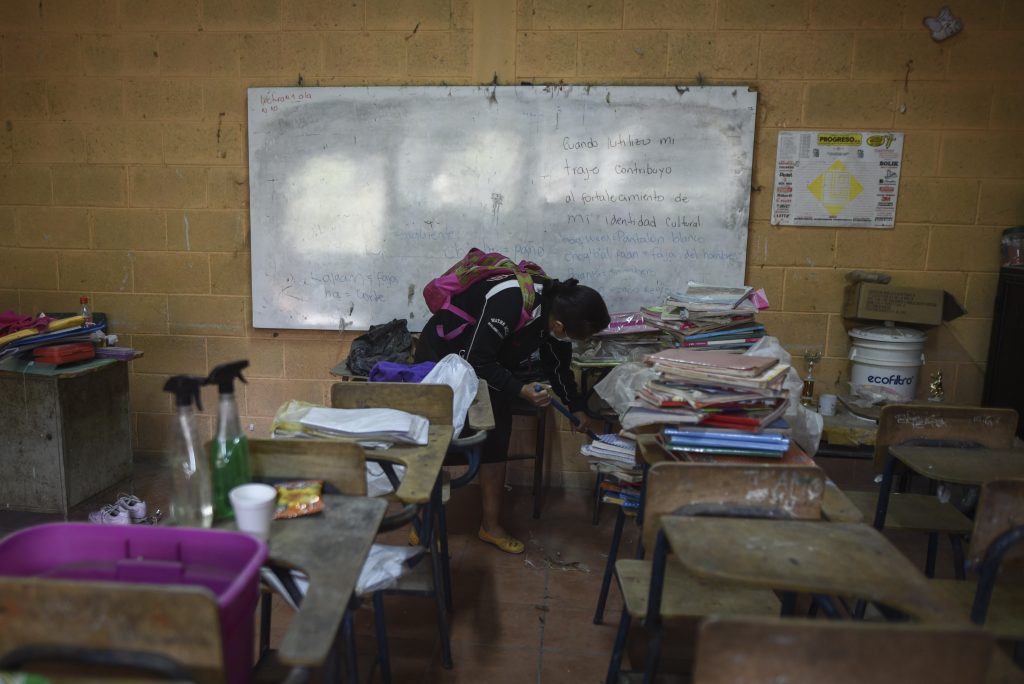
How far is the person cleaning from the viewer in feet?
8.40

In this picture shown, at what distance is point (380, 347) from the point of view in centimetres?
309

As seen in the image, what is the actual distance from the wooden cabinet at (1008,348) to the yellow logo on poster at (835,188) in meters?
0.76

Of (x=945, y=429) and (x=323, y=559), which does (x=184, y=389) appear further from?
(x=945, y=429)

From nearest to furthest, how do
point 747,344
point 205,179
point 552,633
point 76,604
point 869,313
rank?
1. point 76,604
2. point 552,633
3. point 747,344
4. point 869,313
5. point 205,179

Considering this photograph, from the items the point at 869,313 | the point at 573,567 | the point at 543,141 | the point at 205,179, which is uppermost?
the point at 543,141

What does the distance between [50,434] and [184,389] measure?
2.14 m

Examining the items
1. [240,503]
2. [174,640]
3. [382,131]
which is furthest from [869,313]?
[174,640]

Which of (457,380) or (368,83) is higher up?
(368,83)

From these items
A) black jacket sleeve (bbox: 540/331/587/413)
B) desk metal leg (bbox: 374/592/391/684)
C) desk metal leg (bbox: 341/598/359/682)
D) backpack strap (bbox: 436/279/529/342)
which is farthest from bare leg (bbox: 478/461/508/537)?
desk metal leg (bbox: 341/598/359/682)

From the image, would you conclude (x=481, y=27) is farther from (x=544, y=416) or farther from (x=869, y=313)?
(x=869, y=313)

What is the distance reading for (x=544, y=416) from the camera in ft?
10.4

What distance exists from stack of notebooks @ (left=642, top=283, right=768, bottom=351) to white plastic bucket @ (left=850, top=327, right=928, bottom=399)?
68cm

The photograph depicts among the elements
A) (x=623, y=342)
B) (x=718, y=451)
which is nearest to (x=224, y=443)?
(x=718, y=451)

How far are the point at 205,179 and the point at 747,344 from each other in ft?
8.92
